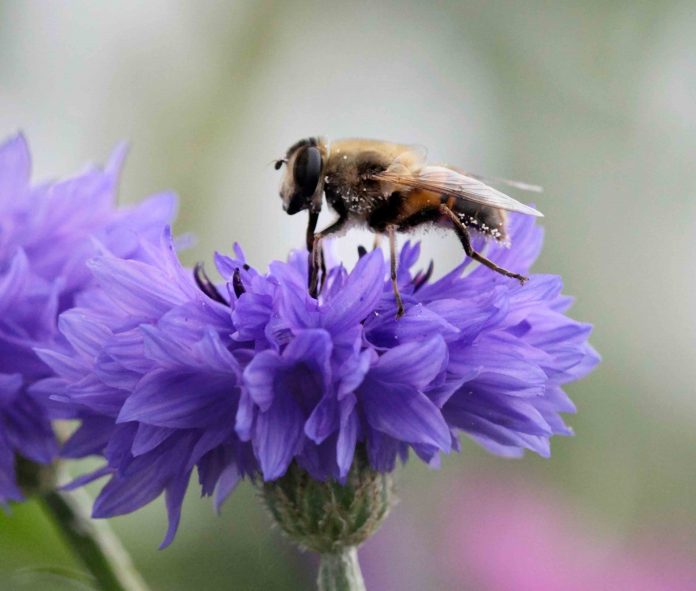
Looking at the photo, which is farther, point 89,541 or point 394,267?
point 89,541

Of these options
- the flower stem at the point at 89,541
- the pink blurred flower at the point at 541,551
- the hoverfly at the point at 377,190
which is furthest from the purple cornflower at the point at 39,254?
the pink blurred flower at the point at 541,551

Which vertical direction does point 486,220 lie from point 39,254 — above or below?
above

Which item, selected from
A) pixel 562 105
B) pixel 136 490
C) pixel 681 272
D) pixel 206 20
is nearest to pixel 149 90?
pixel 206 20

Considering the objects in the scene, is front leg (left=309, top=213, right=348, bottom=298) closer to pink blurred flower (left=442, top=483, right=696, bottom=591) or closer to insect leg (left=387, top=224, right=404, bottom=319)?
insect leg (left=387, top=224, right=404, bottom=319)

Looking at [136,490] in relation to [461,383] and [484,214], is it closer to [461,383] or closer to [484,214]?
[461,383]

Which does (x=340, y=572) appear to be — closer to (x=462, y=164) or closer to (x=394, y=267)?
(x=394, y=267)

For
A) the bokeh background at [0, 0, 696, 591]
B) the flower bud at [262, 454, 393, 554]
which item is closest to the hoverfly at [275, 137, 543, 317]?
the flower bud at [262, 454, 393, 554]

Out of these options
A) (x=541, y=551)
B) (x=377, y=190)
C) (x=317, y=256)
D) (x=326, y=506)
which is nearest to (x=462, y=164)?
(x=541, y=551)
